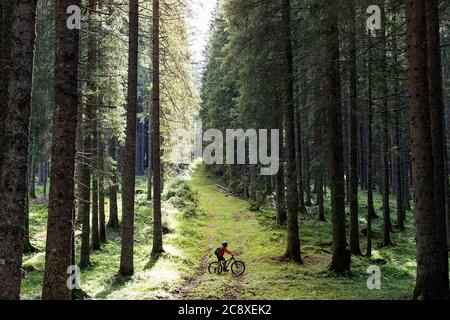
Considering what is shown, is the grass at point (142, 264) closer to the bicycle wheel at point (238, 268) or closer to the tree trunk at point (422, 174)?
the bicycle wheel at point (238, 268)

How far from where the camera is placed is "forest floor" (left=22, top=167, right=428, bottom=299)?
1198 cm

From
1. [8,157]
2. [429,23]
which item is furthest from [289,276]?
[8,157]

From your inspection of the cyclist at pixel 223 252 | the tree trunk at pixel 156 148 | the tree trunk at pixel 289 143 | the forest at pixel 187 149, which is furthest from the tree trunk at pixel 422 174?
the tree trunk at pixel 156 148

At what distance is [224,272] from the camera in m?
15.4

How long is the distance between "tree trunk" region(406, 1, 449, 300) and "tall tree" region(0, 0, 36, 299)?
25.5 feet

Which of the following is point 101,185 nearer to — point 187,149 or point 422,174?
point 187,149

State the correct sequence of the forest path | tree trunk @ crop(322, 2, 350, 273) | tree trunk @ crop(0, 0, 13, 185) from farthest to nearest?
tree trunk @ crop(322, 2, 350, 273), the forest path, tree trunk @ crop(0, 0, 13, 185)

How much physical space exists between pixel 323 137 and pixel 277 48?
13.6 feet

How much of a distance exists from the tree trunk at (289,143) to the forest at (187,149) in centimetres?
6

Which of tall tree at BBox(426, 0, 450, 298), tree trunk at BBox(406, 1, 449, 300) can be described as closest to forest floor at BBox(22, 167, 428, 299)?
tree trunk at BBox(406, 1, 449, 300)

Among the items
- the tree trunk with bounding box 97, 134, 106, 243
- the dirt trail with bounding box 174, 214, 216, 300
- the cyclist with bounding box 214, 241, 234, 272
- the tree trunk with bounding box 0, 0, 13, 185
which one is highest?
the tree trunk with bounding box 0, 0, 13, 185

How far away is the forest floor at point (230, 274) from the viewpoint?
472 inches

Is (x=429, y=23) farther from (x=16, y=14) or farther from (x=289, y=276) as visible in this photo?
(x=16, y=14)

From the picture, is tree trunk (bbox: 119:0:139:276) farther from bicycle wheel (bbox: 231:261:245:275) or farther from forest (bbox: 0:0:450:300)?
bicycle wheel (bbox: 231:261:245:275)
